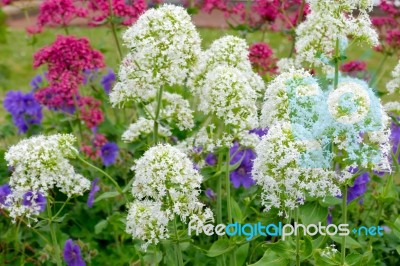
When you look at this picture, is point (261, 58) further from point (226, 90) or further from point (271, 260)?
point (271, 260)

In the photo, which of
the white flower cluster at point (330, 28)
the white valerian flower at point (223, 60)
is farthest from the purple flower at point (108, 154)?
the white flower cluster at point (330, 28)

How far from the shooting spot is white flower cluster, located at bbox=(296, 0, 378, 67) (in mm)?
2636

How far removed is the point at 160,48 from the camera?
264cm

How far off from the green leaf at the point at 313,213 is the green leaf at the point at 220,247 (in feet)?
1.08

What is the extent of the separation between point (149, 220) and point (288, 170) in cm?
53

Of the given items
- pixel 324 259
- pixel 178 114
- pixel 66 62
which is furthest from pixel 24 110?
pixel 324 259

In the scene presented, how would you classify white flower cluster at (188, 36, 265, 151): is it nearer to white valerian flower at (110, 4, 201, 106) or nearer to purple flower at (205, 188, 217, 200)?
white valerian flower at (110, 4, 201, 106)

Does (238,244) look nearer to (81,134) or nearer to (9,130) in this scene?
(81,134)

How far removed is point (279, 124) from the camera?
2234 millimetres

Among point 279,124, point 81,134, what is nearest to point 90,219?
point 81,134

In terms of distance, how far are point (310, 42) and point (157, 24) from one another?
653 mm

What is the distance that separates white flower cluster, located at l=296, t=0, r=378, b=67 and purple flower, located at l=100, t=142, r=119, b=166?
4.92 feet

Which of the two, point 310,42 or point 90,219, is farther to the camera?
point 90,219

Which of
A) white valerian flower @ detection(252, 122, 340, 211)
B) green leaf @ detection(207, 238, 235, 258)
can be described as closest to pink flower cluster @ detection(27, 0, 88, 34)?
green leaf @ detection(207, 238, 235, 258)
